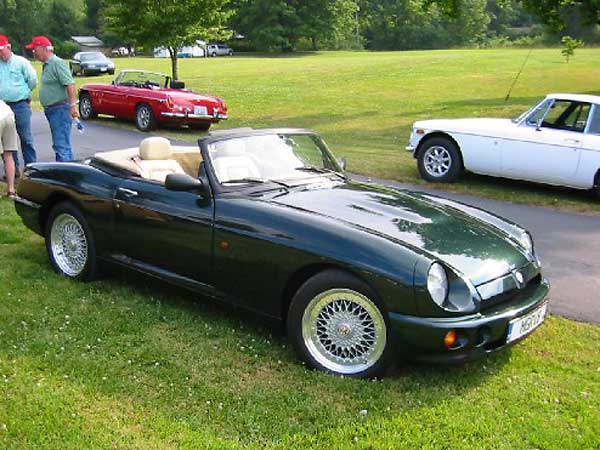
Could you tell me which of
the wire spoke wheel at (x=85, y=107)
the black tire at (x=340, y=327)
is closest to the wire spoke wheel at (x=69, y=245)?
the black tire at (x=340, y=327)

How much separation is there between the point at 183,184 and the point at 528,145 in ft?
20.7

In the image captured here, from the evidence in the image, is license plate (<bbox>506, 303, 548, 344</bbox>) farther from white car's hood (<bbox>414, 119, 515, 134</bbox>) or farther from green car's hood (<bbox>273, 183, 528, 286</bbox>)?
white car's hood (<bbox>414, 119, 515, 134</bbox>)

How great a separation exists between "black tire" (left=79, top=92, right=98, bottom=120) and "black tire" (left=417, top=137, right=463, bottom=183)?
374 inches

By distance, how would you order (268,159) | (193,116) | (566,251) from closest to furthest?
(268,159), (566,251), (193,116)

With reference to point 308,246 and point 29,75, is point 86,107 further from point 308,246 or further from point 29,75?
point 308,246

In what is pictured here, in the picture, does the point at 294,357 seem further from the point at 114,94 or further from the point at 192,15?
the point at 192,15

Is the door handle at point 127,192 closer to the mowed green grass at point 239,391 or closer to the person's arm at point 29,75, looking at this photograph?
the mowed green grass at point 239,391

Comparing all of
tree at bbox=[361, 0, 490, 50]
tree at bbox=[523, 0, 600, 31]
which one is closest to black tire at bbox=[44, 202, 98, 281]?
tree at bbox=[523, 0, 600, 31]

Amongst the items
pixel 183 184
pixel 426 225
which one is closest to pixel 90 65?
pixel 183 184

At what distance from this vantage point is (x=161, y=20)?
19.9 meters

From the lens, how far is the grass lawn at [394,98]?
10.9 meters

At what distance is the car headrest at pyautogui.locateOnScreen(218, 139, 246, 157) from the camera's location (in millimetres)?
4828

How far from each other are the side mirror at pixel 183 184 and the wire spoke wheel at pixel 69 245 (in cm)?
121

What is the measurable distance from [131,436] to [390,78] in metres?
29.0
